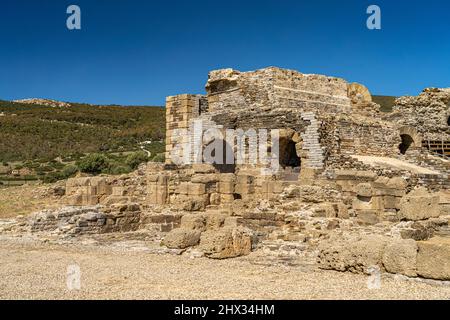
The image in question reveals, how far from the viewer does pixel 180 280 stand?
22.2ft

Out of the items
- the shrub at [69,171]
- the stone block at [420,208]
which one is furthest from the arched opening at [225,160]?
the shrub at [69,171]

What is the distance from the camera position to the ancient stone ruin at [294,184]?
27.9 ft

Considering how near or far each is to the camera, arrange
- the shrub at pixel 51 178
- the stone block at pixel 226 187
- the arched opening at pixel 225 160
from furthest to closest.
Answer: the shrub at pixel 51 178 < the arched opening at pixel 225 160 < the stone block at pixel 226 187

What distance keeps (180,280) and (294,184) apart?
16.8 ft

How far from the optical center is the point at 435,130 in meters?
22.0

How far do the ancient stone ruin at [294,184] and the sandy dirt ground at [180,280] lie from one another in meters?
0.48

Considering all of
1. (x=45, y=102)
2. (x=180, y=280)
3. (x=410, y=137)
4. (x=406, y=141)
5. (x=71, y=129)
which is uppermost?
(x=45, y=102)

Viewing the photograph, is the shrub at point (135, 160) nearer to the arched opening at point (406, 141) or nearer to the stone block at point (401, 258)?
the arched opening at point (406, 141)

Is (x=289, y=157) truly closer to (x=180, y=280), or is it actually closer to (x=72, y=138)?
(x=180, y=280)

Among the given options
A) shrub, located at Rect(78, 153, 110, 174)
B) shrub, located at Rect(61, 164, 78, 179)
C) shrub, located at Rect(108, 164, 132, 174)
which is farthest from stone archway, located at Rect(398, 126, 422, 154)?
shrub, located at Rect(61, 164, 78, 179)

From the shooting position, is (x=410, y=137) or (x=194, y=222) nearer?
(x=194, y=222)

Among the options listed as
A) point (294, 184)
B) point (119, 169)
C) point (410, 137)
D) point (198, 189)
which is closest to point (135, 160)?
point (119, 169)

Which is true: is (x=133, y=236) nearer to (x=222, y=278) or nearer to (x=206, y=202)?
(x=206, y=202)

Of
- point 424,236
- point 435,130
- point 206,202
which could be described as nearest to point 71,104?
point 435,130
